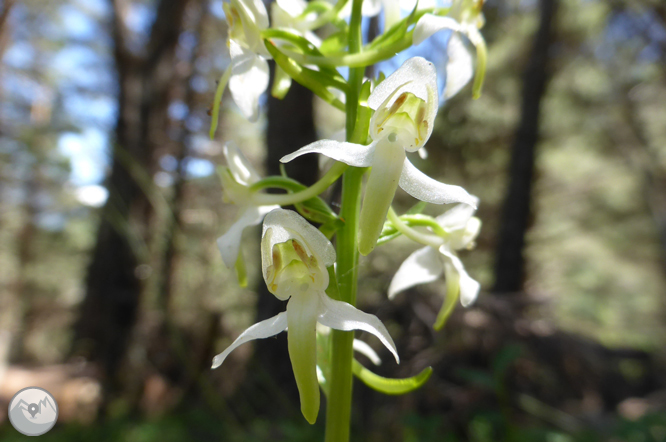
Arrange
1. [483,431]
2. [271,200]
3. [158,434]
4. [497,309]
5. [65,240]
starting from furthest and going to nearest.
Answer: [65,240] → [158,434] → [497,309] → [483,431] → [271,200]

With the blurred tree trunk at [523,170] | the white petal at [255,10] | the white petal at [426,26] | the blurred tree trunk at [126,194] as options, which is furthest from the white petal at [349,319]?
the blurred tree trunk at [523,170]

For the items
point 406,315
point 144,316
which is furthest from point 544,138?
point 144,316

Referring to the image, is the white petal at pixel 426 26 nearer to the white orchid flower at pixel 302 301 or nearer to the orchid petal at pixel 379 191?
the orchid petal at pixel 379 191

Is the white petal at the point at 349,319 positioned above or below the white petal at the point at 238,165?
below

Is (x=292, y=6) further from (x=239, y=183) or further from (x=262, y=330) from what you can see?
(x=262, y=330)

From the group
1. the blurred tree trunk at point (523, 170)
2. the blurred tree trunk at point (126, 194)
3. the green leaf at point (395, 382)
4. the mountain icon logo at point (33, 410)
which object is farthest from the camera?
the blurred tree trunk at point (523, 170)

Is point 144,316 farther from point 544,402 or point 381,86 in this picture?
point 381,86
